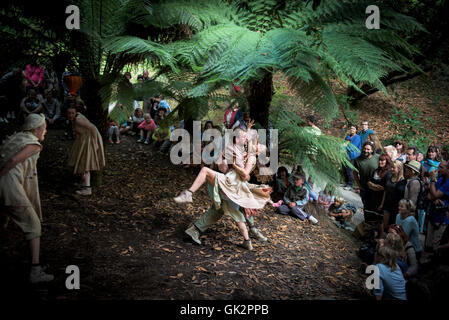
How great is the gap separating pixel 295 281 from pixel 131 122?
21.3 ft

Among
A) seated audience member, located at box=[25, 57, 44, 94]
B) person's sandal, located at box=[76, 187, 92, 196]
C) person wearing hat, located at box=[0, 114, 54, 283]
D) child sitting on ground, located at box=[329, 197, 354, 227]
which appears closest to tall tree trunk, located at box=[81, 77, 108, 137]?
person's sandal, located at box=[76, 187, 92, 196]

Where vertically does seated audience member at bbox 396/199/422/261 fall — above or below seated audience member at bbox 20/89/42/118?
below

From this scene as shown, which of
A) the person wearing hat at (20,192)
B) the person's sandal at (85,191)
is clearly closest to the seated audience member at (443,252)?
the person wearing hat at (20,192)

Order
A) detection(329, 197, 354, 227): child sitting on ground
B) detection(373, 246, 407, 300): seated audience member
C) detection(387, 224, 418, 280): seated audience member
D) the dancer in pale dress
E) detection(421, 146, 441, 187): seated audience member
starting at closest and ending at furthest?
detection(373, 246, 407, 300): seated audience member
detection(387, 224, 418, 280): seated audience member
the dancer in pale dress
detection(421, 146, 441, 187): seated audience member
detection(329, 197, 354, 227): child sitting on ground

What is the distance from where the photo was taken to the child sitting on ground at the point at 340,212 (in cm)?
650

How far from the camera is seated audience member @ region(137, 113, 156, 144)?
7918 mm

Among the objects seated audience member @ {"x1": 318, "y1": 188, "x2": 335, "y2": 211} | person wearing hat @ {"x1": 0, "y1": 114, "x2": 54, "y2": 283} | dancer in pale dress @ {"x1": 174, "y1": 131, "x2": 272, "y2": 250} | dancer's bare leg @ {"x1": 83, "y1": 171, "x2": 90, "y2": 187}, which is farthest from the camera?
seated audience member @ {"x1": 318, "y1": 188, "x2": 335, "y2": 211}

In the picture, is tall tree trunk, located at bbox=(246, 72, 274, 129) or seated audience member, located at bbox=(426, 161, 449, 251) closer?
seated audience member, located at bbox=(426, 161, 449, 251)

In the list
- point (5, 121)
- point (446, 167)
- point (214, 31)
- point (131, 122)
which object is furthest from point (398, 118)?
point (5, 121)

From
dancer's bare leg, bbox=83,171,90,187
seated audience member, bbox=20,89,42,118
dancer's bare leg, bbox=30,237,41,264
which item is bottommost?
dancer's bare leg, bbox=30,237,41,264

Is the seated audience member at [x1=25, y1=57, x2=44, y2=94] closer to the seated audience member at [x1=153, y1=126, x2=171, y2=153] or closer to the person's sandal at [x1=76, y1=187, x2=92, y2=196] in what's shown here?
the seated audience member at [x1=153, y1=126, x2=171, y2=153]

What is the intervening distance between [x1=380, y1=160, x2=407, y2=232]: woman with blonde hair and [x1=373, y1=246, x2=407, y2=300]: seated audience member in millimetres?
1894

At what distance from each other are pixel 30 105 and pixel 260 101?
545 centimetres
